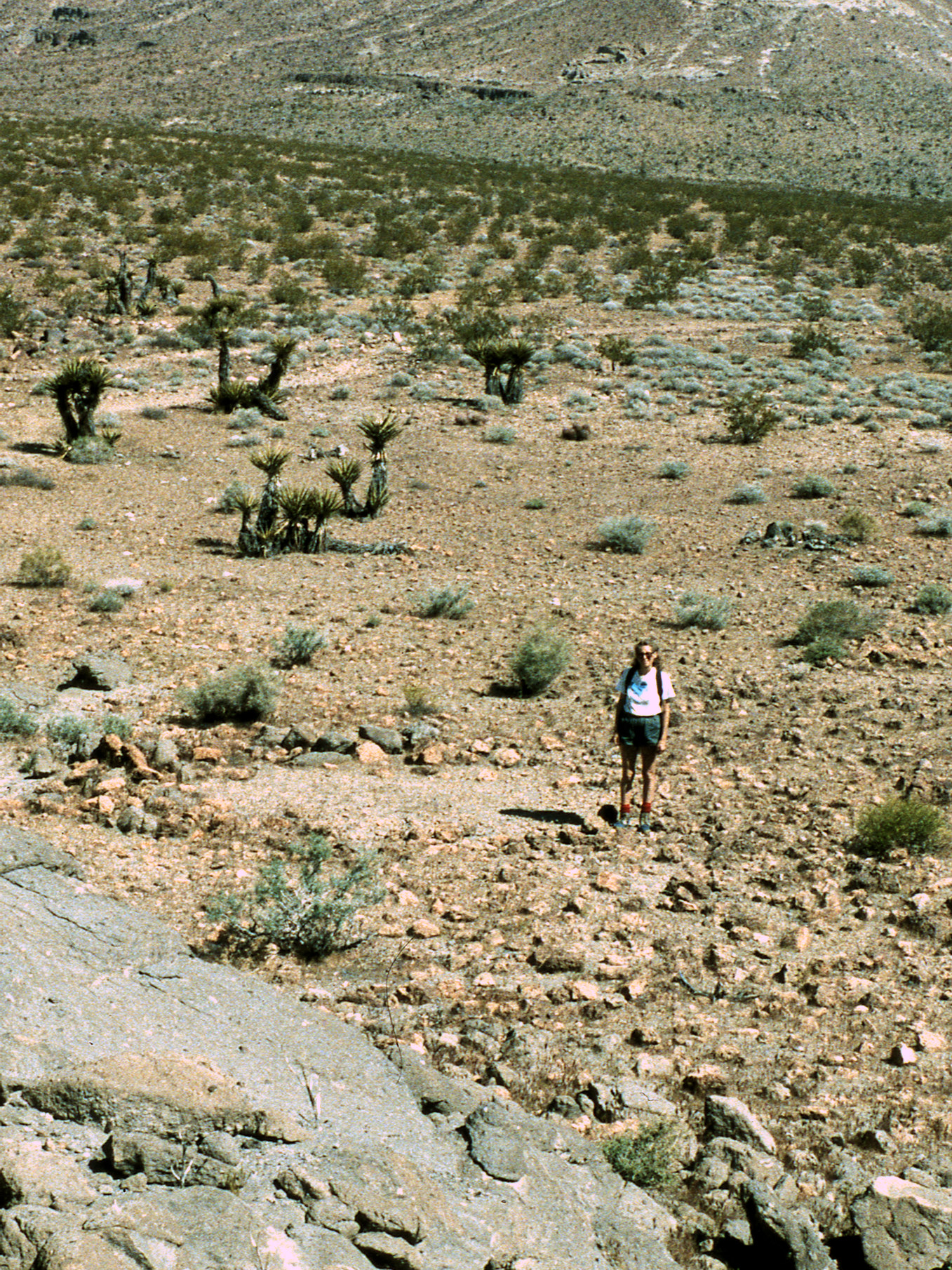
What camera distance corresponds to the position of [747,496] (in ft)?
53.5

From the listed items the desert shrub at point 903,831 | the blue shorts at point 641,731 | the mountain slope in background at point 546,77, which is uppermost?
→ the mountain slope in background at point 546,77

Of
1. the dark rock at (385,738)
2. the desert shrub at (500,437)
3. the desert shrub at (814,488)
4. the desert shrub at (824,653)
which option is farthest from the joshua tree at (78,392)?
the desert shrub at (824,653)

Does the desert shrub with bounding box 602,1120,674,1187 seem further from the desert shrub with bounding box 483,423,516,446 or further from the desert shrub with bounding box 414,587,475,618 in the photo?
the desert shrub with bounding box 483,423,516,446

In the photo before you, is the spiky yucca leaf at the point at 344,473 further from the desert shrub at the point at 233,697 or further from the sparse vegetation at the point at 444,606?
the desert shrub at the point at 233,697

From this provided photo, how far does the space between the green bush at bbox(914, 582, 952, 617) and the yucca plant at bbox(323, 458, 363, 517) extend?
729 centimetres

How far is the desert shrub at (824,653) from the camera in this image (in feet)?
35.2

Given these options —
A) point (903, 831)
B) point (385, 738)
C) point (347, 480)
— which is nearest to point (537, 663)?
point (385, 738)

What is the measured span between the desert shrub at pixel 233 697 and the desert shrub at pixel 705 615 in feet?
14.9

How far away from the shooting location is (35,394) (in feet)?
65.2

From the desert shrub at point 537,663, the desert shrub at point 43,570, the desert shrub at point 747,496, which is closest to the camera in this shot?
the desert shrub at point 537,663

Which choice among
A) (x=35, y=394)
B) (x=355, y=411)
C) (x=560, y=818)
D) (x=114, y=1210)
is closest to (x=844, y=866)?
(x=560, y=818)

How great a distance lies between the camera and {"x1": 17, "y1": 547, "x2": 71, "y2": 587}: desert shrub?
40.0ft

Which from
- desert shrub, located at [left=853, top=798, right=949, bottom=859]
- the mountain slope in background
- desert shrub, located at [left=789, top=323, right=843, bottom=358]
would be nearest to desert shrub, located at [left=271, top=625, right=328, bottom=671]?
desert shrub, located at [left=853, top=798, right=949, bottom=859]

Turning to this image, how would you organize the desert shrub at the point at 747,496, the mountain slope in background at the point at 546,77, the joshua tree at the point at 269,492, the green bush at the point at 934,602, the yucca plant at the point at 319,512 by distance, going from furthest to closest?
1. the mountain slope in background at the point at 546,77
2. the desert shrub at the point at 747,496
3. the yucca plant at the point at 319,512
4. the joshua tree at the point at 269,492
5. the green bush at the point at 934,602
